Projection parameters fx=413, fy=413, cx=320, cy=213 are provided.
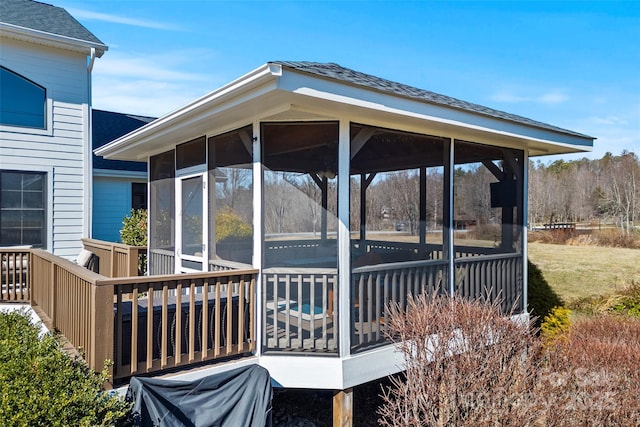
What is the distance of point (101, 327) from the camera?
123 inches

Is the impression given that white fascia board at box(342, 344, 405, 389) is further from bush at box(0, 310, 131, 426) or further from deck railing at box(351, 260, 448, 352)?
bush at box(0, 310, 131, 426)

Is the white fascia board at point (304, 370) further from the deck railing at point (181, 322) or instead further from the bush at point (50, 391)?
the bush at point (50, 391)

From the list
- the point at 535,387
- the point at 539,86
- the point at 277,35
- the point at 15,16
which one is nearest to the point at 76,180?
the point at 15,16

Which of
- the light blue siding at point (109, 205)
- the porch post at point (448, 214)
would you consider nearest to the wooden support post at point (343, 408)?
the porch post at point (448, 214)

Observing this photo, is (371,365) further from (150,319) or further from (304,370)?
(150,319)

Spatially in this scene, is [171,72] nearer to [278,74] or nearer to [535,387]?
[278,74]

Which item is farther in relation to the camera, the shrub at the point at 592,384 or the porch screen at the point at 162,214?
the porch screen at the point at 162,214

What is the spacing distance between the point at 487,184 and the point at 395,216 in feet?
5.24

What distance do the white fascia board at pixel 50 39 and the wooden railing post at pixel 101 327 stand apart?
723 cm

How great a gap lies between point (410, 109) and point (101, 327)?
323 centimetres

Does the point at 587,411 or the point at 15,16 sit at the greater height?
the point at 15,16

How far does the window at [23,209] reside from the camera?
316 inches

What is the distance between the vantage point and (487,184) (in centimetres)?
600

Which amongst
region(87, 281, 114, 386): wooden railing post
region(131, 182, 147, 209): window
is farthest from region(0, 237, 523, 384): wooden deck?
region(131, 182, 147, 209): window
